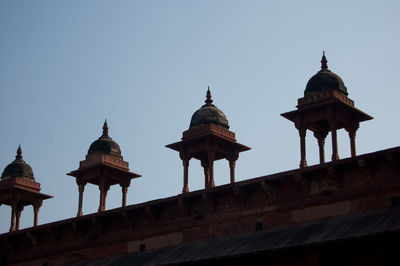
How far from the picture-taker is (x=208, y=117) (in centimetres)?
3064

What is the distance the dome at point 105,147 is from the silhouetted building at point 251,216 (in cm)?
29

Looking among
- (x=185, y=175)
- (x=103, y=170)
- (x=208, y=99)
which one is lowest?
(x=185, y=175)

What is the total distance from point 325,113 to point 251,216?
4.58 metres

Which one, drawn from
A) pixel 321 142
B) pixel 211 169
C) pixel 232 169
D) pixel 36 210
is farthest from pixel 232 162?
pixel 36 210

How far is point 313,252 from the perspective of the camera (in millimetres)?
21453

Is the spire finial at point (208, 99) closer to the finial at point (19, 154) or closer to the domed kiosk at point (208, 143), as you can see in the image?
the domed kiosk at point (208, 143)

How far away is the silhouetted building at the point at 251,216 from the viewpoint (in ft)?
70.3

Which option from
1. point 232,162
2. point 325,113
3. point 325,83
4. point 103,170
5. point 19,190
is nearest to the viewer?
point 325,113

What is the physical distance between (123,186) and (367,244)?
16967 millimetres

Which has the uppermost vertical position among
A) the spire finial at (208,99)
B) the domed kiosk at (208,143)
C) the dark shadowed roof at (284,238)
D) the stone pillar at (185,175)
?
the spire finial at (208,99)

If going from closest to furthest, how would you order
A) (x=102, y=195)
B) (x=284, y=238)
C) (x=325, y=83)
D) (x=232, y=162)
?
(x=284, y=238)
(x=325, y=83)
(x=232, y=162)
(x=102, y=195)

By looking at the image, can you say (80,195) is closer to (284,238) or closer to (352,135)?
(352,135)

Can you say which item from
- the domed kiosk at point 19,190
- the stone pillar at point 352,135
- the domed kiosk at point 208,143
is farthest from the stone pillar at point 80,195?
the stone pillar at point 352,135

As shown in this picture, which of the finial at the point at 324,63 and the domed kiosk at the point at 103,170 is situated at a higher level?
the finial at the point at 324,63
